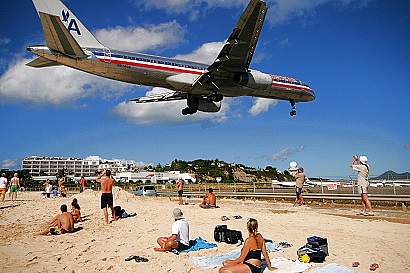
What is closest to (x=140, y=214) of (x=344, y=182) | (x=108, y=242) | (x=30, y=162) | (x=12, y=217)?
(x=108, y=242)

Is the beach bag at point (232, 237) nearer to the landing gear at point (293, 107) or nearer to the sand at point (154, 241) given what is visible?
the sand at point (154, 241)

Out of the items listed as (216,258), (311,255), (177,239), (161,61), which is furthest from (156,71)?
(311,255)

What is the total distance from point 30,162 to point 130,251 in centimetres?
21562

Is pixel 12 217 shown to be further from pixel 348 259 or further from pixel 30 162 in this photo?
pixel 30 162

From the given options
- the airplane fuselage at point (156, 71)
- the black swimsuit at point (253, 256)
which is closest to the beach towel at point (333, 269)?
the black swimsuit at point (253, 256)

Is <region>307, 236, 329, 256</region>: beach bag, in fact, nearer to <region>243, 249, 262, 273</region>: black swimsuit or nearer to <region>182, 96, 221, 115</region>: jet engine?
Result: <region>243, 249, 262, 273</region>: black swimsuit

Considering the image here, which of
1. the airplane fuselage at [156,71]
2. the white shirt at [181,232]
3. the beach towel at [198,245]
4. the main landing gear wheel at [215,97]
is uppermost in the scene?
the airplane fuselage at [156,71]

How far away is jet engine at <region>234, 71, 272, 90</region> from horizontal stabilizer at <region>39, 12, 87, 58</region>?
9075 millimetres

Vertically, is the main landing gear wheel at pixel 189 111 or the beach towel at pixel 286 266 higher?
the main landing gear wheel at pixel 189 111

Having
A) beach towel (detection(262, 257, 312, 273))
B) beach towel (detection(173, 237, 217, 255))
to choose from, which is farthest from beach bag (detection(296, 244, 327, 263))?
beach towel (detection(173, 237, 217, 255))

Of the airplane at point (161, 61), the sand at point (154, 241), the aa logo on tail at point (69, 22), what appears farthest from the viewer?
the aa logo on tail at point (69, 22)

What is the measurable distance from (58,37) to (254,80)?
38.1 ft

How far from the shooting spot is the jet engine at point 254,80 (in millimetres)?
20925

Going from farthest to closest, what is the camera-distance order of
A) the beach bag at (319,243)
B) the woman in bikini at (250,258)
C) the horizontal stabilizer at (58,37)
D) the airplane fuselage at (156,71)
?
the airplane fuselage at (156,71) → the horizontal stabilizer at (58,37) → the beach bag at (319,243) → the woman in bikini at (250,258)
